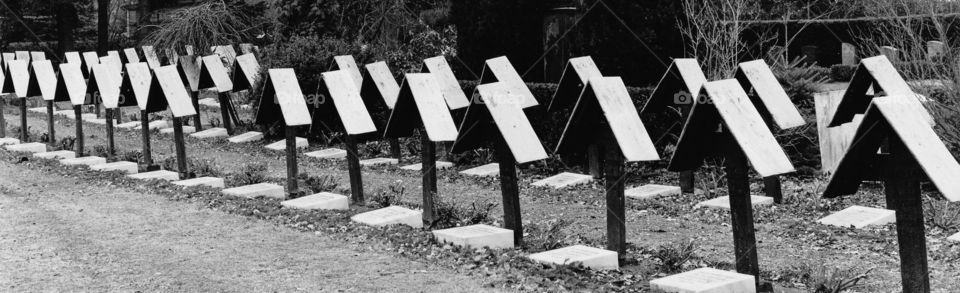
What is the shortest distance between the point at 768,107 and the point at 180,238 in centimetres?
437

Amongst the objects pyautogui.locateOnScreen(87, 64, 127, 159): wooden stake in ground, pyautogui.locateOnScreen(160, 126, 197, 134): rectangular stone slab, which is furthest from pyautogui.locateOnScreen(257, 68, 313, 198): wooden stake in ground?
pyautogui.locateOnScreen(160, 126, 197, 134): rectangular stone slab

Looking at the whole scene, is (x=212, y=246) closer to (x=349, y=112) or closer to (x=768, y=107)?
(x=349, y=112)

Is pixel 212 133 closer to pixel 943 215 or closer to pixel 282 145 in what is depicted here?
pixel 282 145

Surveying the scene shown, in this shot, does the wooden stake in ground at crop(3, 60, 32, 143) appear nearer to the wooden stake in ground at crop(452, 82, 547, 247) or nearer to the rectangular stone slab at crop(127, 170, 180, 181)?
the rectangular stone slab at crop(127, 170, 180, 181)

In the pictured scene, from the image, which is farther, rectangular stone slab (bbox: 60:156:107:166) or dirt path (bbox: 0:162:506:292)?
rectangular stone slab (bbox: 60:156:107:166)

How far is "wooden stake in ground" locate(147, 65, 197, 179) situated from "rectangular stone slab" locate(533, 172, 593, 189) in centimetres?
328

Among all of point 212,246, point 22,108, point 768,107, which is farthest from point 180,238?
point 22,108

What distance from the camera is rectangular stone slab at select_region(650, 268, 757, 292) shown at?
210 inches

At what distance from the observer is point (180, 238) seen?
7.19 m

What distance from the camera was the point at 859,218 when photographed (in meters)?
7.98

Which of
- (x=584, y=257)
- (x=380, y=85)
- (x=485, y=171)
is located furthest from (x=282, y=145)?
(x=584, y=257)

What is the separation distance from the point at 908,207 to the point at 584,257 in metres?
1.79

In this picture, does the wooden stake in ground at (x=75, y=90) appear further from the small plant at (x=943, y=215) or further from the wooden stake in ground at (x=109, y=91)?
the small plant at (x=943, y=215)

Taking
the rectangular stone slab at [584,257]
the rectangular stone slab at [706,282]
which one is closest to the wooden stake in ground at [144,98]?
the rectangular stone slab at [584,257]
